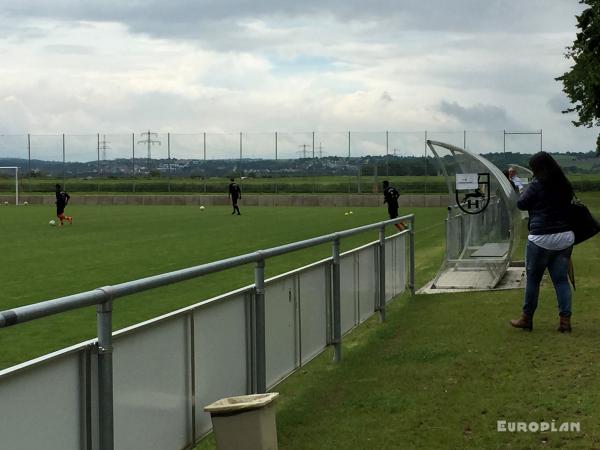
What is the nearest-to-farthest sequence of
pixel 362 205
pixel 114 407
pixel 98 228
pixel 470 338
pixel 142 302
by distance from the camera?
1. pixel 114 407
2. pixel 470 338
3. pixel 142 302
4. pixel 98 228
5. pixel 362 205

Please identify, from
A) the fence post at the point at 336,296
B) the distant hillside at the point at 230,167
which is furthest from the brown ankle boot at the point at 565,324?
the distant hillside at the point at 230,167

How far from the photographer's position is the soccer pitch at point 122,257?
1076 cm

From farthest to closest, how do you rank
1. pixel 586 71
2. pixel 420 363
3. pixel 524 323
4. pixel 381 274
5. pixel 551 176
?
pixel 586 71 < pixel 381 274 < pixel 524 323 < pixel 551 176 < pixel 420 363

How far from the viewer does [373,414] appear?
21.7ft

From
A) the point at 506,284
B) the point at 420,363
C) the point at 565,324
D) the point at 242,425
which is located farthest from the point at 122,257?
the point at 242,425

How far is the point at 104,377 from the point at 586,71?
33084 millimetres

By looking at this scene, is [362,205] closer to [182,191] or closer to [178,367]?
[182,191]

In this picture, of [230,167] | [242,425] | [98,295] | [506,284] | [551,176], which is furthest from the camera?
[230,167]

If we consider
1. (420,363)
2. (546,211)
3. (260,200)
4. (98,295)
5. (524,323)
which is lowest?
(420,363)

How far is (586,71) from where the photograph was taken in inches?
1363

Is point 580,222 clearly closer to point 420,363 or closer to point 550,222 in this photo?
point 550,222

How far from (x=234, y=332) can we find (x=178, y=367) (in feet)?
2.95

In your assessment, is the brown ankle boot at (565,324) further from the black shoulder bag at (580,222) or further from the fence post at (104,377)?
the fence post at (104,377)

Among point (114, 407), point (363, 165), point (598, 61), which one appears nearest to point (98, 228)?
point (598, 61)
